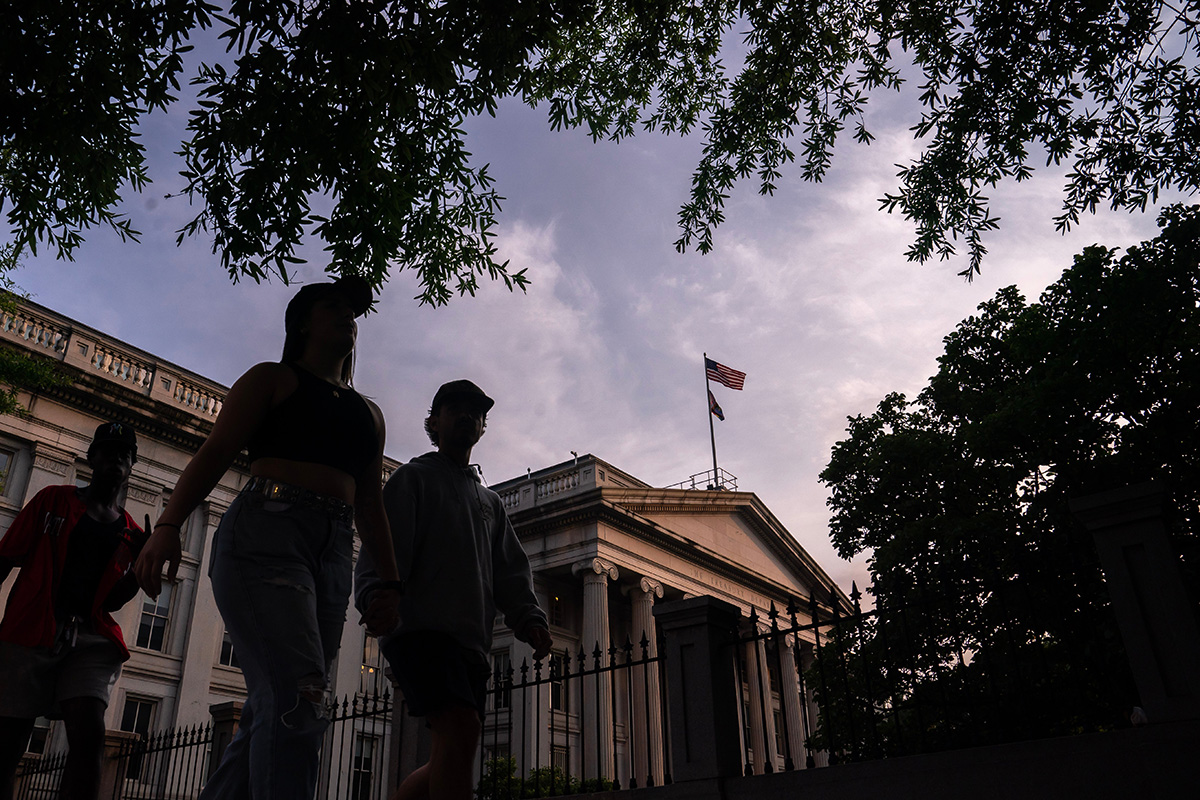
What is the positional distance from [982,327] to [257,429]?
65.7 ft

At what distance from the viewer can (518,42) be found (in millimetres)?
6770

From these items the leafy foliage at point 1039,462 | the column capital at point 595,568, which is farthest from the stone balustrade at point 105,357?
the leafy foliage at point 1039,462

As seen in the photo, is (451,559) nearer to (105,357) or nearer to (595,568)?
(105,357)

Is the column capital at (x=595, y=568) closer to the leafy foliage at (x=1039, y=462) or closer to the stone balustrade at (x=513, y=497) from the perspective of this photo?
the stone balustrade at (x=513, y=497)

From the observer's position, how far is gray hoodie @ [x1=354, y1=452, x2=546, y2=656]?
3434 mm

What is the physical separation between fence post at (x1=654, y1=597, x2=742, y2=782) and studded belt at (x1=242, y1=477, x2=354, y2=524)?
4.53 metres

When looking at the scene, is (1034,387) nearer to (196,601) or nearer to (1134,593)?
(1134,593)

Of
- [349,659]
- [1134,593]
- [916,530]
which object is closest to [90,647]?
[1134,593]

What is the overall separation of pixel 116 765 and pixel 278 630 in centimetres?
1133

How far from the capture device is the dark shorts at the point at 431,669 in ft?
10.8

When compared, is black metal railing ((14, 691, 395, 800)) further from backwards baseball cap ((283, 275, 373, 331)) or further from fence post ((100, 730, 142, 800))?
backwards baseball cap ((283, 275, 373, 331))

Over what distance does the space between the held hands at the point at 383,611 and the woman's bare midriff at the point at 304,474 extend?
398 mm

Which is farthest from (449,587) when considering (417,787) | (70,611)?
(70,611)

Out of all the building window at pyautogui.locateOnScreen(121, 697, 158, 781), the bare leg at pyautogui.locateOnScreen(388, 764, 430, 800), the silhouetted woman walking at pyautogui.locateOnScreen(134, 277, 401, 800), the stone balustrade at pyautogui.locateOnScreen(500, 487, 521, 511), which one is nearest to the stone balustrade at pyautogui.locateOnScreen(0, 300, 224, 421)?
the building window at pyautogui.locateOnScreen(121, 697, 158, 781)
